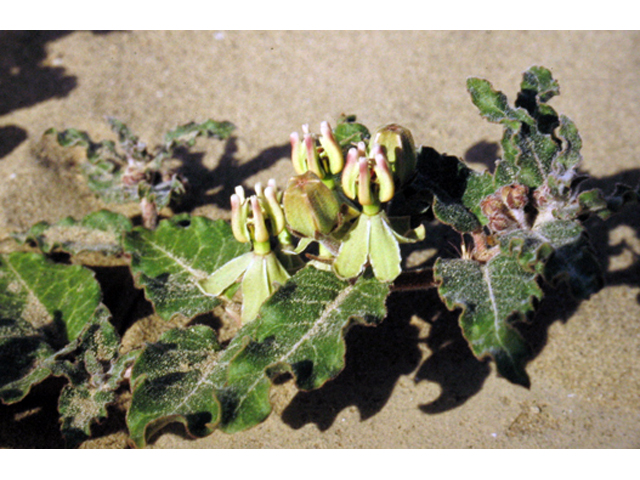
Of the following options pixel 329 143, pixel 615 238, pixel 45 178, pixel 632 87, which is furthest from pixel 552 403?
pixel 45 178

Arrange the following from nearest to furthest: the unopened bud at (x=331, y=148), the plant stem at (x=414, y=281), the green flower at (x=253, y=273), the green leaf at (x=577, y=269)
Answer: the green leaf at (x=577, y=269)
the unopened bud at (x=331, y=148)
the green flower at (x=253, y=273)
the plant stem at (x=414, y=281)

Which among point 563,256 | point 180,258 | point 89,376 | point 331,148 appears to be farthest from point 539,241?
point 89,376

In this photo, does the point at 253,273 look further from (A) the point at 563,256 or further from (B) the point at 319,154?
(A) the point at 563,256

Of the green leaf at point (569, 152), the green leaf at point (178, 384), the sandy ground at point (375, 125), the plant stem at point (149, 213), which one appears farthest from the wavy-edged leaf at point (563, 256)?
the plant stem at point (149, 213)

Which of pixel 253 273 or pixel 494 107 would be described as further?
pixel 494 107

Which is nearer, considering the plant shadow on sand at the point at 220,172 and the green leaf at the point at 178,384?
the green leaf at the point at 178,384

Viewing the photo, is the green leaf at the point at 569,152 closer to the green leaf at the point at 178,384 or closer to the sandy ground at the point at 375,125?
the sandy ground at the point at 375,125

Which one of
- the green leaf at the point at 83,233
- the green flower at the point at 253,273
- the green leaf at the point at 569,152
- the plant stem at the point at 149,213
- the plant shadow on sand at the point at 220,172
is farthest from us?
the plant shadow on sand at the point at 220,172

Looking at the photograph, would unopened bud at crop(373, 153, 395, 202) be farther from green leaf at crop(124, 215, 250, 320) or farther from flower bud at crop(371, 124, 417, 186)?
green leaf at crop(124, 215, 250, 320)
